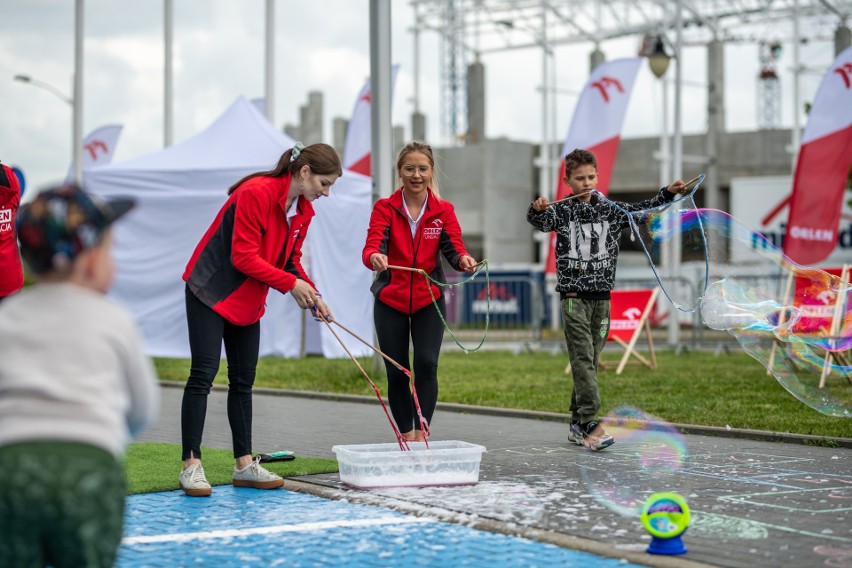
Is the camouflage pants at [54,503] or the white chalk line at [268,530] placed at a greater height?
the camouflage pants at [54,503]

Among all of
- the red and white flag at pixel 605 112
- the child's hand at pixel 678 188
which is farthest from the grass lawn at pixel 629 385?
the red and white flag at pixel 605 112

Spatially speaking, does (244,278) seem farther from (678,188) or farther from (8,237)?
(678,188)

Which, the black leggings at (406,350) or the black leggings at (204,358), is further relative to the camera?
the black leggings at (406,350)

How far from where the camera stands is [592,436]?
309 inches

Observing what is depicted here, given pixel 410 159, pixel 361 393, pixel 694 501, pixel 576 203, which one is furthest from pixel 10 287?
pixel 361 393

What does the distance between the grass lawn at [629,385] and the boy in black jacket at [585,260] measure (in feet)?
5.80

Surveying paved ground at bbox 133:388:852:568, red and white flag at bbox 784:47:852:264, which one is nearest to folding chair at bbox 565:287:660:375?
red and white flag at bbox 784:47:852:264

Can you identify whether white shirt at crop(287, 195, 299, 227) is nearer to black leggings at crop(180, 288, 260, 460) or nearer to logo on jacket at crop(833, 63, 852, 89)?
black leggings at crop(180, 288, 260, 460)

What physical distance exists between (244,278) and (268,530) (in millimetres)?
1536

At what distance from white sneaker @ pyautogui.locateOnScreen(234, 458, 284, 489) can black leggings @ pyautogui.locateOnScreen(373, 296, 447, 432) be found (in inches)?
40.5

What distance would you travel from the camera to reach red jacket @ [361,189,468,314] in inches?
282

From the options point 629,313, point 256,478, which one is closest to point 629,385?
point 629,313

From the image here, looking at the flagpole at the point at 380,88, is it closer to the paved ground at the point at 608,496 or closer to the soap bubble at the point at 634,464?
the paved ground at the point at 608,496

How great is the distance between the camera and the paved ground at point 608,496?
4.81m
